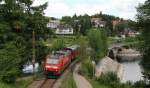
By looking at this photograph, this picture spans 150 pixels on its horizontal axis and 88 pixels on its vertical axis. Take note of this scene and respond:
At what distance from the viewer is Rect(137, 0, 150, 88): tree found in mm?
49219

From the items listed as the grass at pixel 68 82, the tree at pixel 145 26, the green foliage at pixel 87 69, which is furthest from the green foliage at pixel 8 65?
the green foliage at pixel 87 69

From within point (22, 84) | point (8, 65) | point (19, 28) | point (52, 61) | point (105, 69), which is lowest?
point (105, 69)

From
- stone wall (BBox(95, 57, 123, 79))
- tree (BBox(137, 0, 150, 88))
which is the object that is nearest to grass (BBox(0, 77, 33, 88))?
tree (BBox(137, 0, 150, 88))

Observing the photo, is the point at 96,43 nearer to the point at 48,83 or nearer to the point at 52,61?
the point at 52,61

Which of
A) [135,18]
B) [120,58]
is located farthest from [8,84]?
[120,58]

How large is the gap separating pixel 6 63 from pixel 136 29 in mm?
19925

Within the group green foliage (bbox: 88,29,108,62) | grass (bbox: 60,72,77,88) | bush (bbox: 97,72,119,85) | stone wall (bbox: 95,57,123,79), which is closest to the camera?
grass (bbox: 60,72,77,88)

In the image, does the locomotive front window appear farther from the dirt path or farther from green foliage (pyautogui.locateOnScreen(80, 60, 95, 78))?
green foliage (pyautogui.locateOnScreen(80, 60, 95, 78))

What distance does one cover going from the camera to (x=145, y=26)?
2013 inches

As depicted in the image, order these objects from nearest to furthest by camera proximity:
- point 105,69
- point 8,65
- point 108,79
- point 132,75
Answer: point 8,65 < point 108,79 < point 105,69 < point 132,75

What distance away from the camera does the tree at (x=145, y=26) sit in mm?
49219

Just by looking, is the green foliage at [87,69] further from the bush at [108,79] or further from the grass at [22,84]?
the grass at [22,84]

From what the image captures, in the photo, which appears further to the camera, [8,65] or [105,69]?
[105,69]

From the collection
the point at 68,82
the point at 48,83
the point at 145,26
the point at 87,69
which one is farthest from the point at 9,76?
Result: the point at 87,69
